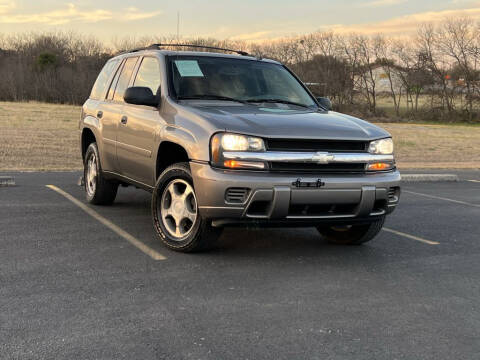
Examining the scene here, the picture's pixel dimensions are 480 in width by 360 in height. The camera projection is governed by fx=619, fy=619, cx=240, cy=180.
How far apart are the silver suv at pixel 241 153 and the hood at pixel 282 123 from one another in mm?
10

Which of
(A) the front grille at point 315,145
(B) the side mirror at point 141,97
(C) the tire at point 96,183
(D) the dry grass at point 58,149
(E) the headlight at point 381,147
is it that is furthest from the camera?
(D) the dry grass at point 58,149

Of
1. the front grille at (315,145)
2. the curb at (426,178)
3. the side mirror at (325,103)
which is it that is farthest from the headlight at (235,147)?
the curb at (426,178)

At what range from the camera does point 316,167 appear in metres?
5.42

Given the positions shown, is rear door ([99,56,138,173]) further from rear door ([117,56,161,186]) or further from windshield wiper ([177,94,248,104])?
windshield wiper ([177,94,248,104])

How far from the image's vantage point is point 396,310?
440 centimetres

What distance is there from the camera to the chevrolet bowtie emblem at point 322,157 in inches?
212

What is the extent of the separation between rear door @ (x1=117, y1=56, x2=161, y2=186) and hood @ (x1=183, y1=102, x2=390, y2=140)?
2.09 feet

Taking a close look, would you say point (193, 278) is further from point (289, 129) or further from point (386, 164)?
point (386, 164)

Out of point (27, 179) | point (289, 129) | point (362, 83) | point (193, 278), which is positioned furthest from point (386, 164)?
point (362, 83)

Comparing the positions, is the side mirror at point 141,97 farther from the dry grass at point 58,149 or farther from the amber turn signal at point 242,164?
the dry grass at point 58,149

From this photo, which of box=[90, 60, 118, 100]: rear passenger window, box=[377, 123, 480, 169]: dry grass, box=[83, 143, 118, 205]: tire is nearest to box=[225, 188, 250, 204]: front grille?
box=[83, 143, 118, 205]: tire

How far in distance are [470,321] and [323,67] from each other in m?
61.0

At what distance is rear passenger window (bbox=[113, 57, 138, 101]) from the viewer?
7.49 metres

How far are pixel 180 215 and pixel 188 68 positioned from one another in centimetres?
171
